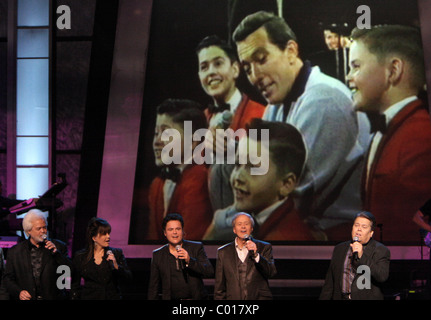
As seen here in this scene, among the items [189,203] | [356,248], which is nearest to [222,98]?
[189,203]

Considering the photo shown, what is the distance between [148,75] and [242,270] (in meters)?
3.67

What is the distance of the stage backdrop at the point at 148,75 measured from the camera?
25.6ft

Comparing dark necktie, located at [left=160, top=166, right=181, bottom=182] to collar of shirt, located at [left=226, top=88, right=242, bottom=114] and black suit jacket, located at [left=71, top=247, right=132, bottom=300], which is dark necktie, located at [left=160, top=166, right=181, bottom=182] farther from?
black suit jacket, located at [left=71, top=247, right=132, bottom=300]

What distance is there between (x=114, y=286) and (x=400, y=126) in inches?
156

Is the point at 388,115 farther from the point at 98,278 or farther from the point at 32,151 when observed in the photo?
the point at 32,151

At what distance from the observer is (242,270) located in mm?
4875

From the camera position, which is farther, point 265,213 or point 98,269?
point 265,213

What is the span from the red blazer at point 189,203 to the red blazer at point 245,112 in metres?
0.61

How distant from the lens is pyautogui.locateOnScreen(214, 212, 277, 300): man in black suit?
482cm

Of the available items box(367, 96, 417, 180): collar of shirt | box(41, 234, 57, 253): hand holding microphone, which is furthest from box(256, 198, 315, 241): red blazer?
box(41, 234, 57, 253): hand holding microphone

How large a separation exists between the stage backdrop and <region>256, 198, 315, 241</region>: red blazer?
0.53m

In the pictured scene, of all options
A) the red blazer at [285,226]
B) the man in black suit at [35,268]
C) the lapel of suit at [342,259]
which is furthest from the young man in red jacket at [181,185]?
the lapel of suit at [342,259]

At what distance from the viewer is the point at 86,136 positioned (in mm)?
8148
